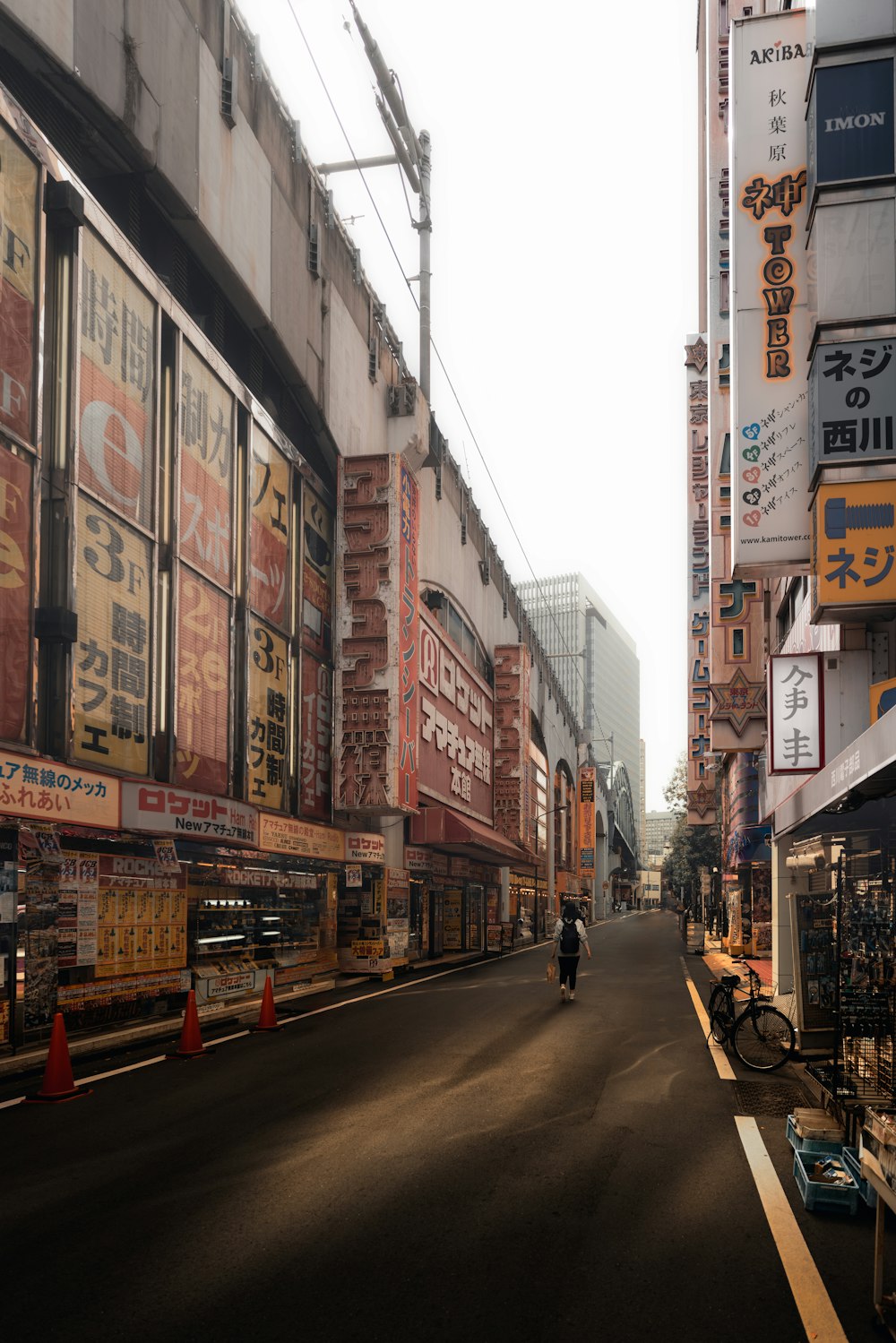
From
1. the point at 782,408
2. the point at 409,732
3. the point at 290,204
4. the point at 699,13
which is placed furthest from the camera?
the point at 699,13

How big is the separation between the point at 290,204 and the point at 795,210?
1277cm

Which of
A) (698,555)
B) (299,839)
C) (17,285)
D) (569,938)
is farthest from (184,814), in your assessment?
(698,555)

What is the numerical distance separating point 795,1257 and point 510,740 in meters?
41.2

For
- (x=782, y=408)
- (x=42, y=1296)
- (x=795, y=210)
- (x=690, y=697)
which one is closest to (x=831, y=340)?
(x=782, y=408)

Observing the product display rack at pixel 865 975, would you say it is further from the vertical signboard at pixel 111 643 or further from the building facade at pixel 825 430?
the vertical signboard at pixel 111 643

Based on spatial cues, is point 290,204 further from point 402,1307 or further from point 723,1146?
point 402,1307

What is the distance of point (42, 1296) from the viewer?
569 centimetres

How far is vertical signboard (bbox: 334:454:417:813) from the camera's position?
25.0 metres

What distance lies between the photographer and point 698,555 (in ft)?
146

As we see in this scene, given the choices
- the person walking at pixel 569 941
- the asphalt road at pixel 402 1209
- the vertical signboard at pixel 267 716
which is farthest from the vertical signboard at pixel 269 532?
the asphalt road at pixel 402 1209

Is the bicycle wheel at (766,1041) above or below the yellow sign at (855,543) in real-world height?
below

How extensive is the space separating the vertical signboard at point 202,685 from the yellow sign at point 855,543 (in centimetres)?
1048

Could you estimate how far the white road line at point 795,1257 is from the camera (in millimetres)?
5406

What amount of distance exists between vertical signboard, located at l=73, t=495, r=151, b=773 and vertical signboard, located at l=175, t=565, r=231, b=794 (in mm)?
1149
